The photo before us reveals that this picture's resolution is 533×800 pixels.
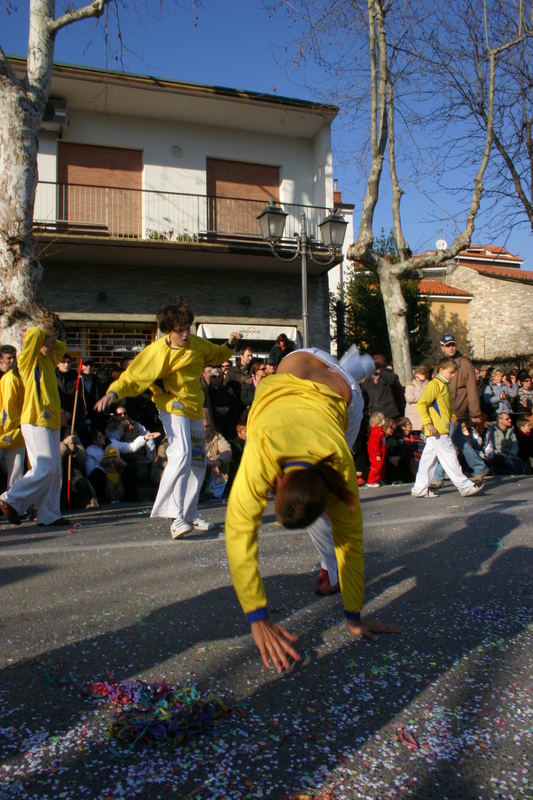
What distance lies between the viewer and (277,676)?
3.07 metres

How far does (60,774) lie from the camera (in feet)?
7.49

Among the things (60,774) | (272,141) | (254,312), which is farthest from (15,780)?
(272,141)

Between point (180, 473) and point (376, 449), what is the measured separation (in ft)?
17.0

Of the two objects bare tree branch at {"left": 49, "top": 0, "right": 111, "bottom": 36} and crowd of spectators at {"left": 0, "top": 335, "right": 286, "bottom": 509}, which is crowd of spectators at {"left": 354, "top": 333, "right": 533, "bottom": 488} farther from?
bare tree branch at {"left": 49, "top": 0, "right": 111, "bottom": 36}

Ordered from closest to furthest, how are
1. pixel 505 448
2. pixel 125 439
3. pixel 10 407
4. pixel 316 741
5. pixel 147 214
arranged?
pixel 316 741
pixel 10 407
pixel 125 439
pixel 505 448
pixel 147 214

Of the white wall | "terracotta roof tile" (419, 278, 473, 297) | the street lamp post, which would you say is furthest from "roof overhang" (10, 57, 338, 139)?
"terracotta roof tile" (419, 278, 473, 297)

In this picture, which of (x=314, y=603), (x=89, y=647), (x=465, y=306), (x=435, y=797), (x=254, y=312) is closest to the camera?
(x=435, y=797)

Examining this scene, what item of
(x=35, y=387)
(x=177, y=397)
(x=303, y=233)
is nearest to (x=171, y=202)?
(x=303, y=233)

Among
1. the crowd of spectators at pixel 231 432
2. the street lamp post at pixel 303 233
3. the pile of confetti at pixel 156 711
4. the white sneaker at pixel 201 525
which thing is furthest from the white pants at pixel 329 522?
the street lamp post at pixel 303 233

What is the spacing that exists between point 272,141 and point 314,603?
19117mm

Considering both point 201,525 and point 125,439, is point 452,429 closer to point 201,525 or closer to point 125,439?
point 125,439

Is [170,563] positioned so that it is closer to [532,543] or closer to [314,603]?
[314,603]

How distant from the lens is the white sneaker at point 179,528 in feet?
20.2

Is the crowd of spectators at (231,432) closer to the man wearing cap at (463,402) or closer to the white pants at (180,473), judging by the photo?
the man wearing cap at (463,402)
